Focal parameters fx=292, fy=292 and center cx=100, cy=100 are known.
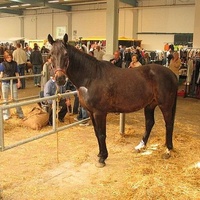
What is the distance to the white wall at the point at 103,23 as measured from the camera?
20.2 m

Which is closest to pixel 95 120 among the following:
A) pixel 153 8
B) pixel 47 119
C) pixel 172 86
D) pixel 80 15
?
pixel 172 86

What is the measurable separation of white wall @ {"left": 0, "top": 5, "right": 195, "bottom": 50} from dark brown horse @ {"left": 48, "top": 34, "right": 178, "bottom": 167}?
1660cm

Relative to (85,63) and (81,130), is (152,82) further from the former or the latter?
(81,130)

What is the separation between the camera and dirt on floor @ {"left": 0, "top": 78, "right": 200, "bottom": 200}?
3.50 meters

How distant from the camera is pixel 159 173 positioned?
402 centimetres

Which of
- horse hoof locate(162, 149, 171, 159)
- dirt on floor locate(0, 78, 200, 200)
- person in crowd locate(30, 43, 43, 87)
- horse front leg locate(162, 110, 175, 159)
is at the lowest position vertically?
dirt on floor locate(0, 78, 200, 200)

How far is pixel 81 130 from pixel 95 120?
2.06 metres

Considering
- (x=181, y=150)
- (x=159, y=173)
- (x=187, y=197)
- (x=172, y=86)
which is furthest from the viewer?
(x=181, y=150)

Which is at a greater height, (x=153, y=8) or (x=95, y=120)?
(x=153, y=8)

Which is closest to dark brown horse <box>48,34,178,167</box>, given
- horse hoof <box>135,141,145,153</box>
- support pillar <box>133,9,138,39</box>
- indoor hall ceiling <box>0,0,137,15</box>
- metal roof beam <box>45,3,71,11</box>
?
horse hoof <box>135,141,145,153</box>

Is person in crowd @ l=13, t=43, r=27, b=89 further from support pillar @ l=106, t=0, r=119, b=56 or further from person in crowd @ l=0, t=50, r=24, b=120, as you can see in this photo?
person in crowd @ l=0, t=50, r=24, b=120

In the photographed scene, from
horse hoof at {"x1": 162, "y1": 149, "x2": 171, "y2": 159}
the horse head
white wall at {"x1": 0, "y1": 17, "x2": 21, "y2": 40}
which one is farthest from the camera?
white wall at {"x1": 0, "y1": 17, "x2": 21, "y2": 40}

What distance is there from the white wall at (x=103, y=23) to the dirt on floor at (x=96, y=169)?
15662 mm

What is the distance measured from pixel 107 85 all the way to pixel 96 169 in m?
1.22
